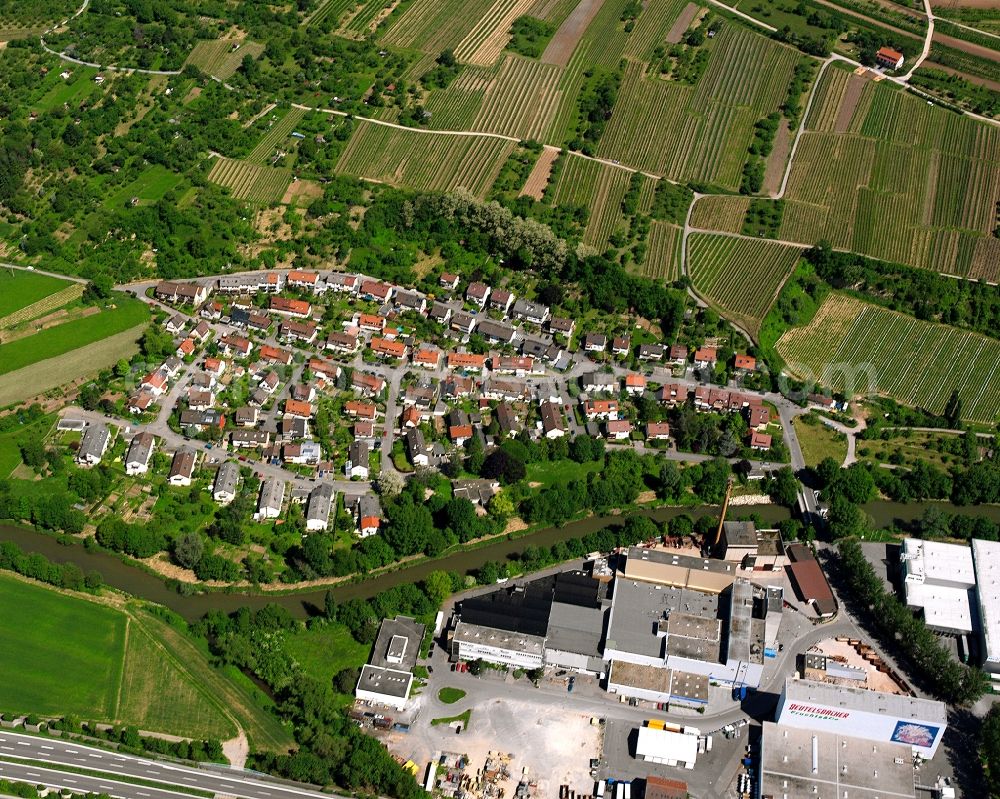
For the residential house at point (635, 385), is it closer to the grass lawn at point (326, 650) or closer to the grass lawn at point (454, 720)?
the grass lawn at point (326, 650)

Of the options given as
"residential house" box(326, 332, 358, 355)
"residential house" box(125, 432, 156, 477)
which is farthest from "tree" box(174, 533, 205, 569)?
"residential house" box(326, 332, 358, 355)

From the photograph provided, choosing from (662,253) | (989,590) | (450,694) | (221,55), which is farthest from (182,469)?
(221,55)

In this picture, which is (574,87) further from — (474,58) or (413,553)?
(413,553)

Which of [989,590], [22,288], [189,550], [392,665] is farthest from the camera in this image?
[22,288]

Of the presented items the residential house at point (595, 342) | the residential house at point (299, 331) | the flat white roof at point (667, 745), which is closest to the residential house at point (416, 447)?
the residential house at point (299, 331)

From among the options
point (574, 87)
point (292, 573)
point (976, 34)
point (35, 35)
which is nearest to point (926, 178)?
point (976, 34)

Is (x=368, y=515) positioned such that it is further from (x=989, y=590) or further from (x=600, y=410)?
(x=989, y=590)
